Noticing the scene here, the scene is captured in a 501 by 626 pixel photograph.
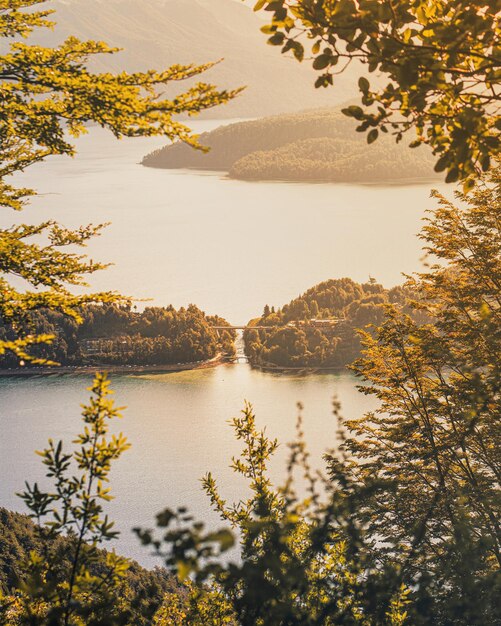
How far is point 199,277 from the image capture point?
66250 millimetres

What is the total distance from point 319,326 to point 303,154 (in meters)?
83.5

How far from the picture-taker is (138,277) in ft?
208

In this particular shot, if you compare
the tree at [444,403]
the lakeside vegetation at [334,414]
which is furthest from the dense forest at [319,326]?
the lakeside vegetation at [334,414]

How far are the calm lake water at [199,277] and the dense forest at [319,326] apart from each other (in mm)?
2021

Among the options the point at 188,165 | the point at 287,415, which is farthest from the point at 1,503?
the point at 188,165

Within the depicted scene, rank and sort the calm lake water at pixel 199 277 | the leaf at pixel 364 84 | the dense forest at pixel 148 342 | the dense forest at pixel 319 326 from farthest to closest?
the dense forest at pixel 148 342 → the dense forest at pixel 319 326 → the calm lake water at pixel 199 277 → the leaf at pixel 364 84

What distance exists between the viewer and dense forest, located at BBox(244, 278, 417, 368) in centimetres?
5359

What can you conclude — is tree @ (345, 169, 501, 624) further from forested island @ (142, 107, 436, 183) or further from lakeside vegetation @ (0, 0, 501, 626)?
forested island @ (142, 107, 436, 183)

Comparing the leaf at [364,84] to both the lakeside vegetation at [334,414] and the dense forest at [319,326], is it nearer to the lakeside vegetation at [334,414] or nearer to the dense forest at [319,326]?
the lakeside vegetation at [334,414]

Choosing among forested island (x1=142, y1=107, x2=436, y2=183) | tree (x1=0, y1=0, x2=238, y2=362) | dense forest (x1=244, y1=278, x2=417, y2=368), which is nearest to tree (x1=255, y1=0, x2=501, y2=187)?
tree (x1=0, y1=0, x2=238, y2=362)

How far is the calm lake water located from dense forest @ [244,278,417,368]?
6.63ft

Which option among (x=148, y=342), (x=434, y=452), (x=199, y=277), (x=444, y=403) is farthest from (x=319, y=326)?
(x=434, y=452)

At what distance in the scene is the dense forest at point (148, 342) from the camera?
2199 inches

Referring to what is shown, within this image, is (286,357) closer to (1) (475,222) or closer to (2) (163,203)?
(1) (475,222)
